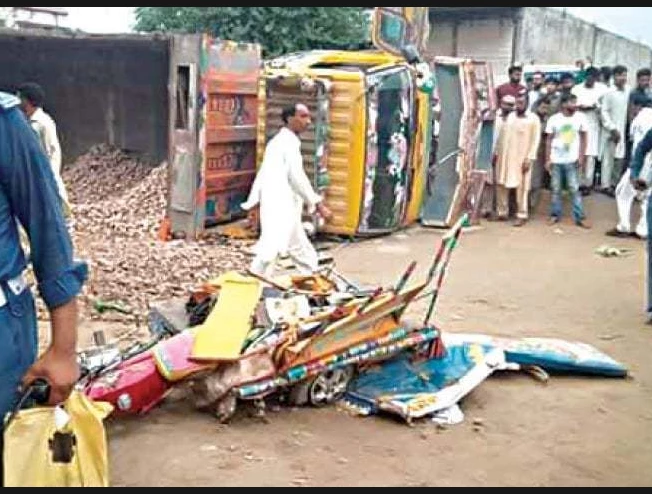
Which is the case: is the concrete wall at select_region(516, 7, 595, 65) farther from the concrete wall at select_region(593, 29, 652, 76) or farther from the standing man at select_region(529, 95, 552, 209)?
the standing man at select_region(529, 95, 552, 209)

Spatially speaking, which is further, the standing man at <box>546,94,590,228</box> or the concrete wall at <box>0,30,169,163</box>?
the concrete wall at <box>0,30,169,163</box>

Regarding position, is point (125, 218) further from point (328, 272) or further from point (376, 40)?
point (328, 272)

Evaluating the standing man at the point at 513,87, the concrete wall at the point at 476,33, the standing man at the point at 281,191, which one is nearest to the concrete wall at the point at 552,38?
the concrete wall at the point at 476,33

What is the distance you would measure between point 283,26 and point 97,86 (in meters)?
5.82

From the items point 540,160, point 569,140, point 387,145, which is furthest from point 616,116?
point 387,145

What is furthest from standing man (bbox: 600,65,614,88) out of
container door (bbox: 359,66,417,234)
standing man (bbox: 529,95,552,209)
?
container door (bbox: 359,66,417,234)

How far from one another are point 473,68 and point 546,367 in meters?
6.53

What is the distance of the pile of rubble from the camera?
7.17 meters

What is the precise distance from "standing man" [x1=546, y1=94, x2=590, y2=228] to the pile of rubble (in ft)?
14.0

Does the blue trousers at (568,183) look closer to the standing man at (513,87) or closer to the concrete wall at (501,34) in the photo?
the standing man at (513,87)

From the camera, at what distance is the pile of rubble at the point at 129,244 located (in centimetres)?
717

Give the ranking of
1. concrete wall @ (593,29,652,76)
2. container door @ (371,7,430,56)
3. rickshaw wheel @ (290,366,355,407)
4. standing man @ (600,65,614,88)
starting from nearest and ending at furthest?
rickshaw wheel @ (290,366,355,407) → container door @ (371,7,430,56) → standing man @ (600,65,614,88) → concrete wall @ (593,29,652,76)

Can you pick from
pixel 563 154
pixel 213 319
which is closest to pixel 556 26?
pixel 563 154

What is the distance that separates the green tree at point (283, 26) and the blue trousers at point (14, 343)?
15.7 meters
